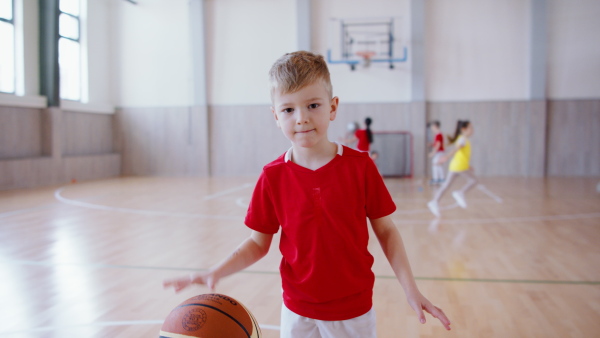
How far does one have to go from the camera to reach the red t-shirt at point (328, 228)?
1.47 m

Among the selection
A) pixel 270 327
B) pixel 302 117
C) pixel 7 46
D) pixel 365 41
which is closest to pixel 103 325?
pixel 270 327

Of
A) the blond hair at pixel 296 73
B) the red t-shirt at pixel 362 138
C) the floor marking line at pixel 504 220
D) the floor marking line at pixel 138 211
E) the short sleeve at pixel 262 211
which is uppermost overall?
the blond hair at pixel 296 73

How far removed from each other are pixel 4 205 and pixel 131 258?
15.0 feet

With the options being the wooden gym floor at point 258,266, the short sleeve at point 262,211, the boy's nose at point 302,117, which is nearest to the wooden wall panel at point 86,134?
the wooden gym floor at point 258,266

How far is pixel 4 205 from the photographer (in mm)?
7805

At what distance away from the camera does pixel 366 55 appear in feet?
40.4

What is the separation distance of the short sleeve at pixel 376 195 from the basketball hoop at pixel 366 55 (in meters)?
11.0

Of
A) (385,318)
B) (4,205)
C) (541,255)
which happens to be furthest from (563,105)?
(4,205)

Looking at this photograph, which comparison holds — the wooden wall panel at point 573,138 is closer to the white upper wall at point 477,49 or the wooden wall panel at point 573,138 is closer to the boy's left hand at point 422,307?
the white upper wall at point 477,49

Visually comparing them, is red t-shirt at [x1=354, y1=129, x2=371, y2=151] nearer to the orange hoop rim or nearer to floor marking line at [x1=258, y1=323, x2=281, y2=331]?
the orange hoop rim

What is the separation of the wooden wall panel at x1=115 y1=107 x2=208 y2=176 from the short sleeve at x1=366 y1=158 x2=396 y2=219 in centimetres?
1263

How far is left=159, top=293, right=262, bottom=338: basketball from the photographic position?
64.4 inches

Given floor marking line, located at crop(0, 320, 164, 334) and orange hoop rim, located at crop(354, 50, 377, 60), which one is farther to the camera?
orange hoop rim, located at crop(354, 50, 377, 60)

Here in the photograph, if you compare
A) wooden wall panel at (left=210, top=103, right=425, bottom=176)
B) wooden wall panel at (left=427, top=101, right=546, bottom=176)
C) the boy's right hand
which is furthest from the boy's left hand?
wooden wall panel at (left=427, top=101, right=546, bottom=176)
